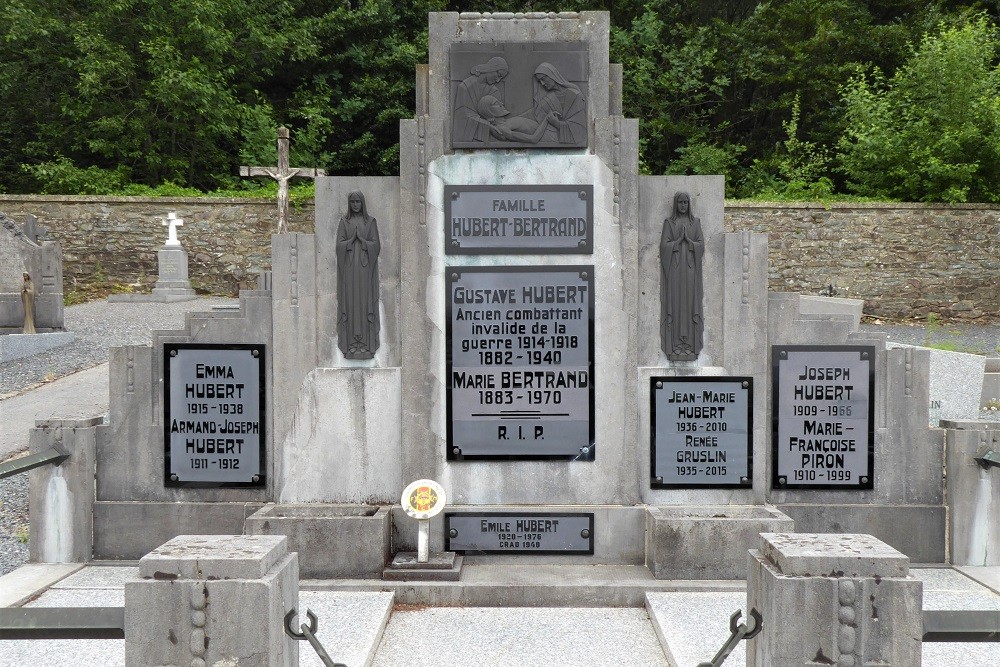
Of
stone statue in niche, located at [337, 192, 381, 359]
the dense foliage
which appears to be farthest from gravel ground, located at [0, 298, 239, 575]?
the dense foliage

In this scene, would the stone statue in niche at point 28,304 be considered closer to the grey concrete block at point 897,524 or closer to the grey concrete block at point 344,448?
the grey concrete block at point 344,448

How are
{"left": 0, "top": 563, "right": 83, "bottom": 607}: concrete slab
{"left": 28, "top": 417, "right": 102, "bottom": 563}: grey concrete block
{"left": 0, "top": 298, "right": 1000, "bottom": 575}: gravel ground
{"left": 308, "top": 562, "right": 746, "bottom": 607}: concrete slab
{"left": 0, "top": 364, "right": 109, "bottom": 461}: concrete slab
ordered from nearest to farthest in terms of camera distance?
{"left": 0, "top": 563, "right": 83, "bottom": 607}: concrete slab → {"left": 308, "top": 562, "right": 746, "bottom": 607}: concrete slab → {"left": 28, "top": 417, "right": 102, "bottom": 563}: grey concrete block → {"left": 0, "top": 298, "right": 1000, "bottom": 575}: gravel ground → {"left": 0, "top": 364, "right": 109, "bottom": 461}: concrete slab

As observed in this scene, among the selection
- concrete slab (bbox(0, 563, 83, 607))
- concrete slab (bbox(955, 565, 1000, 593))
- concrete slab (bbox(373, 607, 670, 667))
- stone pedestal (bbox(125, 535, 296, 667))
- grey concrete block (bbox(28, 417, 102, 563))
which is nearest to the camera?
stone pedestal (bbox(125, 535, 296, 667))

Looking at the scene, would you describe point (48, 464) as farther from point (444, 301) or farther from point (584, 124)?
point (584, 124)

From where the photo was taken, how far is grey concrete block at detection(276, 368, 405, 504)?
6.65 metres

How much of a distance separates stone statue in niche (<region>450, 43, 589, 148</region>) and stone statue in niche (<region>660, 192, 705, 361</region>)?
104 centimetres

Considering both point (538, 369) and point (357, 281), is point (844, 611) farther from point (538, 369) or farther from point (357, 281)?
point (357, 281)

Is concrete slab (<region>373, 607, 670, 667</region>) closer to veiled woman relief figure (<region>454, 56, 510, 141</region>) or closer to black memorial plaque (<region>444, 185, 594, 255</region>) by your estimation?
black memorial plaque (<region>444, 185, 594, 255</region>)

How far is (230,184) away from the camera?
26234 millimetres

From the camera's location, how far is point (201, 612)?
327 centimetres

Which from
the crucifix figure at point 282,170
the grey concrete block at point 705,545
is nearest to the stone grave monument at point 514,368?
the grey concrete block at point 705,545

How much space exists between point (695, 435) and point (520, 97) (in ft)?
10.3

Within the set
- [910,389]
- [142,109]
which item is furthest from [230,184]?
[910,389]

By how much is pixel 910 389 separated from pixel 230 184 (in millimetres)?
23704
